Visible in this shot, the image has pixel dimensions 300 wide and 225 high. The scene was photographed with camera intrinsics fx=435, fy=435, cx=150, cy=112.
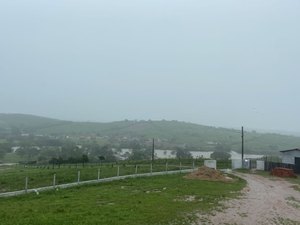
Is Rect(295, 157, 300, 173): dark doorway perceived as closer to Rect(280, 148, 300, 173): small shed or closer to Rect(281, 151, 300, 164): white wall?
Rect(280, 148, 300, 173): small shed

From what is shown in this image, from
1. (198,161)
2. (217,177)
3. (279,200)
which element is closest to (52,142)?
(198,161)

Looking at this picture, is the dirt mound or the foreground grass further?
the dirt mound

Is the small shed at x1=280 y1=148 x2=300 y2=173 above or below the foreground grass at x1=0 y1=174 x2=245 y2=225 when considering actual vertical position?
above

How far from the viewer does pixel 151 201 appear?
23.9 m

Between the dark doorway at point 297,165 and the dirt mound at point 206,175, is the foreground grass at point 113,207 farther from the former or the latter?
the dark doorway at point 297,165

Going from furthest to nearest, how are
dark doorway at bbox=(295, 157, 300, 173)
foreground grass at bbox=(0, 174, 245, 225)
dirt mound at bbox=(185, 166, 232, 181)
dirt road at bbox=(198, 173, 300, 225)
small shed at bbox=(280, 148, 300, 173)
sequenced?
1. small shed at bbox=(280, 148, 300, 173)
2. dark doorway at bbox=(295, 157, 300, 173)
3. dirt mound at bbox=(185, 166, 232, 181)
4. dirt road at bbox=(198, 173, 300, 225)
5. foreground grass at bbox=(0, 174, 245, 225)

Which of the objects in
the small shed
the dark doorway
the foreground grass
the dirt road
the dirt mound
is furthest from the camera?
the small shed

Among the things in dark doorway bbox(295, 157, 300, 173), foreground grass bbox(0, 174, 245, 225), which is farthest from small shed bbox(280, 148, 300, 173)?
foreground grass bbox(0, 174, 245, 225)

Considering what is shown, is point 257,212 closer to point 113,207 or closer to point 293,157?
point 113,207

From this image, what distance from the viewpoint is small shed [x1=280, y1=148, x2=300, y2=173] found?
6172cm

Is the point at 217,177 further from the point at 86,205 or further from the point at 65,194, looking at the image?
the point at 86,205

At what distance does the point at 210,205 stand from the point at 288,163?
43072 millimetres

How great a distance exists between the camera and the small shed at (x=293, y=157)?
61719mm

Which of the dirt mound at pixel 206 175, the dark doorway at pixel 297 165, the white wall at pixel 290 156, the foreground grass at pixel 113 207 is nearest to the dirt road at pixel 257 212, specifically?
the foreground grass at pixel 113 207
